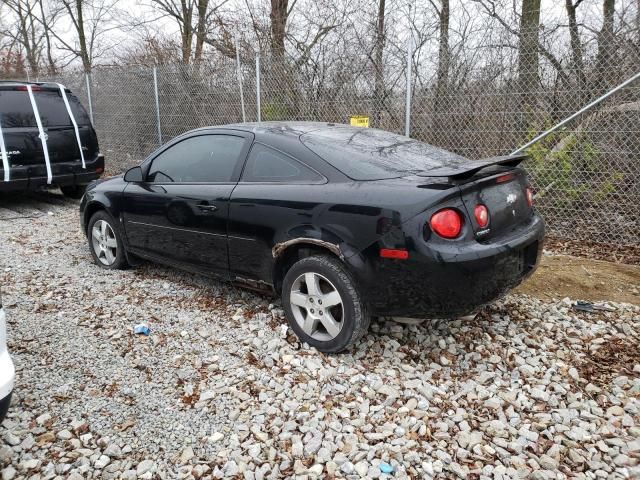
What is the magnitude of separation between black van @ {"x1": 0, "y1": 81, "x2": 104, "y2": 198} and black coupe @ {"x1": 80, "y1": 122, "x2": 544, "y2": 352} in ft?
12.5

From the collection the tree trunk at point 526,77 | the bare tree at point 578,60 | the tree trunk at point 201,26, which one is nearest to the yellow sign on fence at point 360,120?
the tree trunk at point 526,77

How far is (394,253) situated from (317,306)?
71 centimetres

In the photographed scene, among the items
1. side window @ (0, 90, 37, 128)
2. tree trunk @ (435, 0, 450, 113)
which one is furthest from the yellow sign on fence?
side window @ (0, 90, 37, 128)

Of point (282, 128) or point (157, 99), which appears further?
→ point (157, 99)

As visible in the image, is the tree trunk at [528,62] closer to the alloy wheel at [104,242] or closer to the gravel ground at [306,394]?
the gravel ground at [306,394]

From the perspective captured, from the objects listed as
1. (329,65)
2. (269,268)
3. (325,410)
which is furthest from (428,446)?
(329,65)

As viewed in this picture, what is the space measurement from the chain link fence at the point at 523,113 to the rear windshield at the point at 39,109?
2847 mm

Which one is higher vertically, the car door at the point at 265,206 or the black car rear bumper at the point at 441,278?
the car door at the point at 265,206

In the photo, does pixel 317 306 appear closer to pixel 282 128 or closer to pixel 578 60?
pixel 282 128

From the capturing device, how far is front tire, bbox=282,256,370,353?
3135mm

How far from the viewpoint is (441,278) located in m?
2.84

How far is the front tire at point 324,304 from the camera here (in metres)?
3.13

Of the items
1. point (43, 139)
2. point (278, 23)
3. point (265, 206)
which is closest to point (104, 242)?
point (265, 206)

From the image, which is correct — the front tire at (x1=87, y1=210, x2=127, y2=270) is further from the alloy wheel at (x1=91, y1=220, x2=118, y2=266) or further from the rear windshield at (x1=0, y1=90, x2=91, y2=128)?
the rear windshield at (x1=0, y1=90, x2=91, y2=128)
